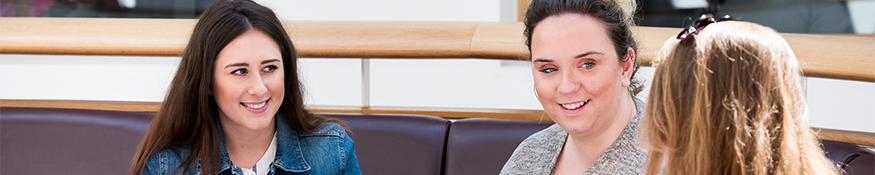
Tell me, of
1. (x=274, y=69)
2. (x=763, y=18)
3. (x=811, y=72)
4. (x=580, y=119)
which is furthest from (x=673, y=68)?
(x=763, y=18)

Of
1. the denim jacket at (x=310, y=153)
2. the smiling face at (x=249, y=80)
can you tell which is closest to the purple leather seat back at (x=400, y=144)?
the denim jacket at (x=310, y=153)

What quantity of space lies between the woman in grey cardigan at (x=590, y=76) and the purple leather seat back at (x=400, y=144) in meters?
0.49

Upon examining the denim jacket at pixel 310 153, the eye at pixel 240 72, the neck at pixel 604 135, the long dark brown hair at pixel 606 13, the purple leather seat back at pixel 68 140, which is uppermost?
the long dark brown hair at pixel 606 13

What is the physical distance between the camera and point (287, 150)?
4.74ft

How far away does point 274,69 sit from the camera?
4.38 feet

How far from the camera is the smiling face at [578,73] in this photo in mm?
1105

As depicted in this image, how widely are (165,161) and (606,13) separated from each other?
933mm

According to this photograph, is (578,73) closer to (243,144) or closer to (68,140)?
(243,144)

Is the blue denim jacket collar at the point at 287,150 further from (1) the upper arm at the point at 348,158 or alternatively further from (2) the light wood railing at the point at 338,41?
(2) the light wood railing at the point at 338,41

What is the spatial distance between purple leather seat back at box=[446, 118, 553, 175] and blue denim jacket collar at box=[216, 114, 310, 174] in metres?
0.37

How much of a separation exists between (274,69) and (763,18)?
149 centimetres

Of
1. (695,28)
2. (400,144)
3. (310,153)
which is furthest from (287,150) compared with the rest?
(695,28)

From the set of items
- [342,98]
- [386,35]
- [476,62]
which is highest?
[386,35]

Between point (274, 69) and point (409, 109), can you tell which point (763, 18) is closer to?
point (409, 109)
